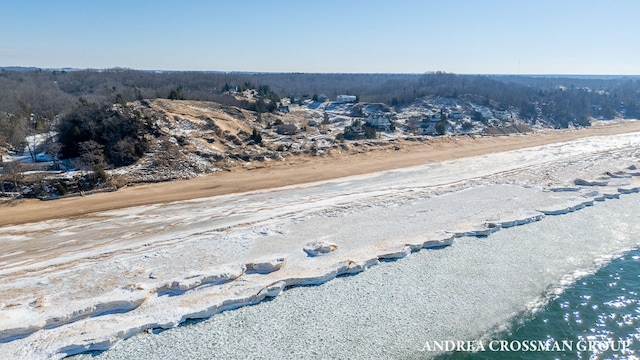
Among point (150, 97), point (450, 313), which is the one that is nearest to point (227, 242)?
point (450, 313)

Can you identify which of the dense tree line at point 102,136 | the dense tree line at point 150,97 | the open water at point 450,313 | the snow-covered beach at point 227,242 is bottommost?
the open water at point 450,313

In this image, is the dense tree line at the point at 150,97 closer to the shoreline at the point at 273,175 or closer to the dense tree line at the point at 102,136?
the dense tree line at the point at 102,136

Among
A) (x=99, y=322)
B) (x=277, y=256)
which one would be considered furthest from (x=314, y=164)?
(x=99, y=322)

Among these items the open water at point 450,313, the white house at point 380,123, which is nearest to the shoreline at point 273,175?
the white house at point 380,123

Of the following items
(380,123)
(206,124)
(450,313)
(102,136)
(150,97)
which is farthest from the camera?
(150,97)

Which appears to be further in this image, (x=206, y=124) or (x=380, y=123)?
(x=380, y=123)

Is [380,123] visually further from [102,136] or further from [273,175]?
[102,136]

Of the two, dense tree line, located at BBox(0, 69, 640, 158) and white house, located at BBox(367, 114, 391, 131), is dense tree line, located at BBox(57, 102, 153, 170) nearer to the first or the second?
dense tree line, located at BBox(0, 69, 640, 158)
